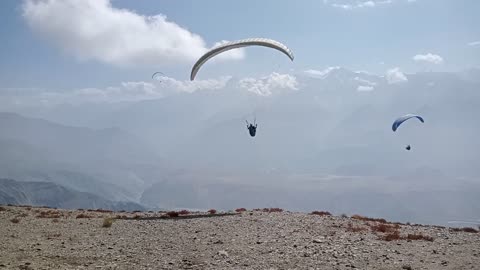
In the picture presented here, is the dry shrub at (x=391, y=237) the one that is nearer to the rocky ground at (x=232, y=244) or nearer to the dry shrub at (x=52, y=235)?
the rocky ground at (x=232, y=244)

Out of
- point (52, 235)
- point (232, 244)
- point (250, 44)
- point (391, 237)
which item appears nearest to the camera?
point (232, 244)

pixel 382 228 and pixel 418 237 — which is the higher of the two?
pixel 382 228

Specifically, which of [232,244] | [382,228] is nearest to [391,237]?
[382,228]

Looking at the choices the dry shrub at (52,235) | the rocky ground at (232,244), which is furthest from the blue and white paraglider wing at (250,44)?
the dry shrub at (52,235)

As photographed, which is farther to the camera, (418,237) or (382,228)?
(382,228)

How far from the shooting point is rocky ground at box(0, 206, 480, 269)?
16594 millimetres

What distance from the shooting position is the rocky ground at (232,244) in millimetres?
16594

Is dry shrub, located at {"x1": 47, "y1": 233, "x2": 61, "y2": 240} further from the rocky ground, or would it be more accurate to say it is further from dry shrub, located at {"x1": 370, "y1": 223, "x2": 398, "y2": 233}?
dry shrub, located at {"x1": 370, "y1": 223, "x2": 398, "y2": 233}

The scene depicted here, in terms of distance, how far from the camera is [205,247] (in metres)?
19.2

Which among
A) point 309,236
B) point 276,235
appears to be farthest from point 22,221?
point 309,236

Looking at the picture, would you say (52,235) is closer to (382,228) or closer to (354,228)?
(354,228)

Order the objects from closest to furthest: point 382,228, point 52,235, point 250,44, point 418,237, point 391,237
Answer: point 391,237 → point 418,237 → point 52,235 → point 382,228 → point 250,44

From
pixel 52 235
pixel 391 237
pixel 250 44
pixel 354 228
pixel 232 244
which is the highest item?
pixel 250 44

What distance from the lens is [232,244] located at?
64.3 ft
